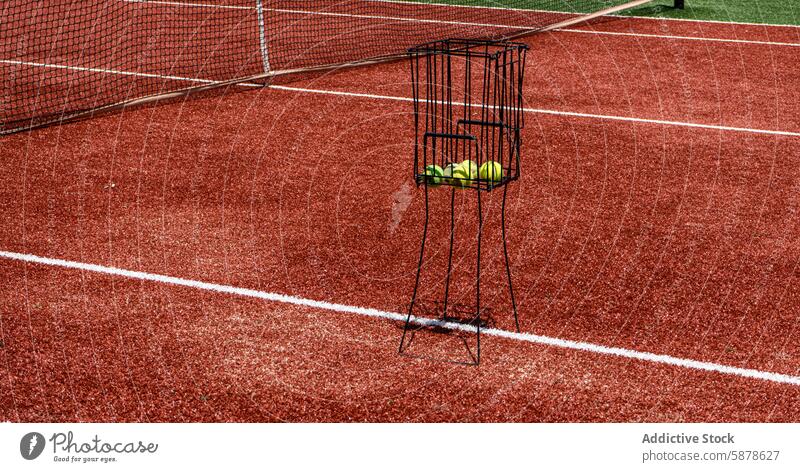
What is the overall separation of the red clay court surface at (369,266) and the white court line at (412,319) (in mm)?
21

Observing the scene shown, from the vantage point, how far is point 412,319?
676 cm

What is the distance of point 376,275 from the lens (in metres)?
7.49

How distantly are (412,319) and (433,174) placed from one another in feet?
4.51

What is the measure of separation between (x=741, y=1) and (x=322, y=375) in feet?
61.2

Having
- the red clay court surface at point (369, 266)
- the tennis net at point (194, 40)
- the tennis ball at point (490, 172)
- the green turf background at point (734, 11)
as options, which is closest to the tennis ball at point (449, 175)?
the tennis ball at point (490, 172)

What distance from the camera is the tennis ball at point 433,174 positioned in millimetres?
5772

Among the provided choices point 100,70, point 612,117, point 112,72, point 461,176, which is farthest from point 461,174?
point 100,70

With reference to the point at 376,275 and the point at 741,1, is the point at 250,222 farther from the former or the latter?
the point at 741,1

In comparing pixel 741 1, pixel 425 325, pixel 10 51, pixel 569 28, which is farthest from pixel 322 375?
pixel 741 1

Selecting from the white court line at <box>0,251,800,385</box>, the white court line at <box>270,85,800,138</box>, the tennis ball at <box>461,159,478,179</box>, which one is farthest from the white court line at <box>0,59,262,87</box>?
the tennis ball at <box>461,159,478,179</box>

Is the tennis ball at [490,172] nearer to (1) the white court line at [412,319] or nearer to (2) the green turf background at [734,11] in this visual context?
(1) the white court line at [412,319]
